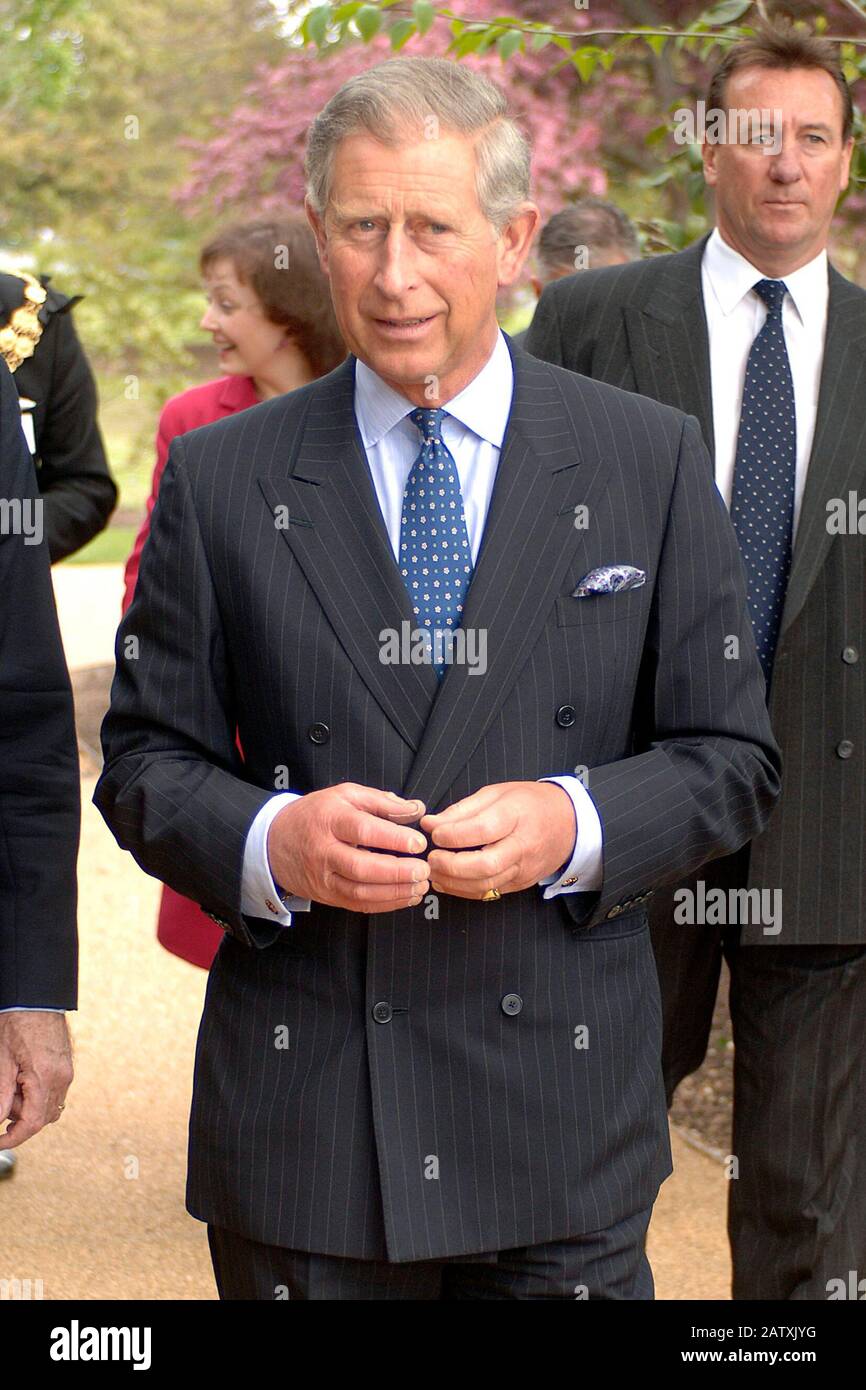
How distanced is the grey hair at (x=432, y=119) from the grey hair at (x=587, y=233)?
3.84 m

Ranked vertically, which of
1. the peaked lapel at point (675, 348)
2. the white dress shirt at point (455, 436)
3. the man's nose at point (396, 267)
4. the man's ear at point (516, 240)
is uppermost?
the peaked lapel at point (675, 348)

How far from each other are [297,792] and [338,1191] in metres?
0.53

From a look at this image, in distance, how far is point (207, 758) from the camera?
2518 mm

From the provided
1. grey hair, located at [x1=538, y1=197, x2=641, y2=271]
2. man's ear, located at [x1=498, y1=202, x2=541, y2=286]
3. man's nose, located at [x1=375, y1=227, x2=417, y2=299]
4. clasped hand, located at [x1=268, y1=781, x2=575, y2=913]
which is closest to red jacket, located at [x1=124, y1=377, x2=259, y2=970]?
grey hair, located at [x1=538, y1=197, x2=641, y2=271]

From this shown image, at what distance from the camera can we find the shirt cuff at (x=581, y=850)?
2.36 meters

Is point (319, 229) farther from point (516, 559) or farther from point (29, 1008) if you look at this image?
point (29, 1008)

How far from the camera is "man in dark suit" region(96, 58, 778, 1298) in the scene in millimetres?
2375

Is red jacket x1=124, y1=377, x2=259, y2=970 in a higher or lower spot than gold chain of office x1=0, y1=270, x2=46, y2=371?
lower

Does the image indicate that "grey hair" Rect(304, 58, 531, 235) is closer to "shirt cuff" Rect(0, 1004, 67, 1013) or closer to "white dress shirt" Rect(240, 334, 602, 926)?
"white dress shirt" Rect(240, 334, 602, 926)

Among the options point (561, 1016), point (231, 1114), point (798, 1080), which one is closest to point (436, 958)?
point (561, 1016)

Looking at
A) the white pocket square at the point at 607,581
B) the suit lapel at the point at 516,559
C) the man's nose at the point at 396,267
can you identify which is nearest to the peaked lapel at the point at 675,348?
the suit lapel at the point at 516,559

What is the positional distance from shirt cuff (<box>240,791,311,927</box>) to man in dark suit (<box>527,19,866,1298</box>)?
148 centimetres

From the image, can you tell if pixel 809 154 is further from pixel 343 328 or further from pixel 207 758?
pixel 207 758

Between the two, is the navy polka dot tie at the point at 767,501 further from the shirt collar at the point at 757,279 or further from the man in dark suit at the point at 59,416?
the man in dark suit at the point at 59,416
